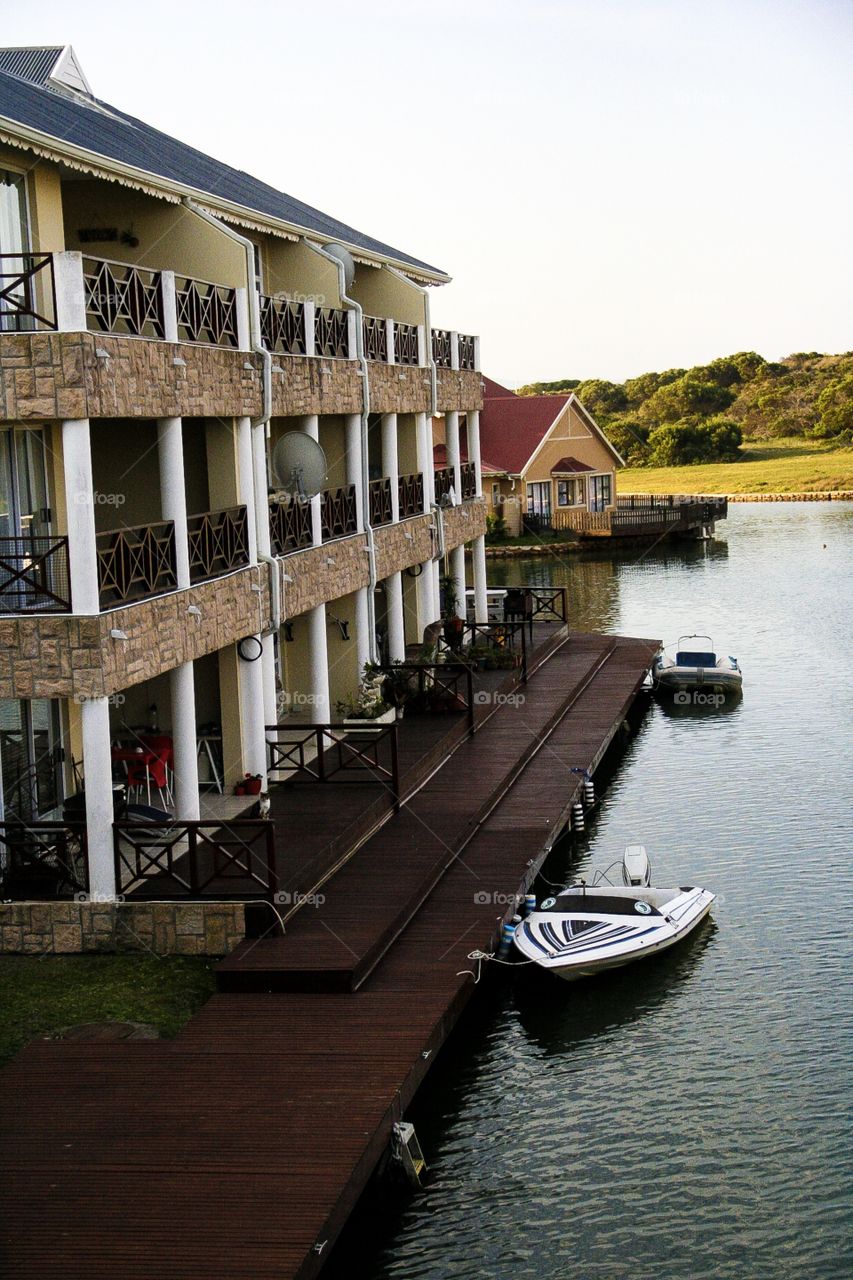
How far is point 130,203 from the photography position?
22344 mm

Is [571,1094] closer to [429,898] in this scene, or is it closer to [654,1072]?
[654,1072]

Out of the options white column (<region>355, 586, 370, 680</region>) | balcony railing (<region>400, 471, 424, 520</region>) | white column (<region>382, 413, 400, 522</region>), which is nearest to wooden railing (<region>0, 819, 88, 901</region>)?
white column (<region>355, 586, 370, 680</region>)

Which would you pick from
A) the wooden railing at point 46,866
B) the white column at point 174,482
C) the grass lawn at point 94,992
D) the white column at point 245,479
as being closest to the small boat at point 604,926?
the grass lawn at point 94,992

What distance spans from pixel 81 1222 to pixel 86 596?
282 inches

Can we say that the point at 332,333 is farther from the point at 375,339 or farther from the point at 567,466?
the point at 567,466

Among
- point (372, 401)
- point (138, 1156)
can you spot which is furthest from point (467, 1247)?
point (372, 401)

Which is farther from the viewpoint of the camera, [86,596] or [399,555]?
[399,555]

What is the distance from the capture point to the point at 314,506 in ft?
85.3

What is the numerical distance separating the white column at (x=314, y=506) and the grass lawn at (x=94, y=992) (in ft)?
33.3

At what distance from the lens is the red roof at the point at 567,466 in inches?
2965

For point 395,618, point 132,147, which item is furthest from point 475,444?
point 132,147

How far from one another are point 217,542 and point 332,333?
7539 millimetres

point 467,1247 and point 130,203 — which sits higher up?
point 130,203

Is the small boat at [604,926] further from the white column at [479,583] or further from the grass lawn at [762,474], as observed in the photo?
the grass lawn at [762,474]
